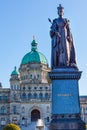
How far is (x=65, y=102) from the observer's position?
57.6 feet

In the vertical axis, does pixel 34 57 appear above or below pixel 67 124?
above

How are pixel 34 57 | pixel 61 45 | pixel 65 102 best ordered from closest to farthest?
pixel 65 102 < pixel 61 45 < pixel 34 57

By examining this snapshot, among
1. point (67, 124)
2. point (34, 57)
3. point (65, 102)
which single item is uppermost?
point (34, 57)

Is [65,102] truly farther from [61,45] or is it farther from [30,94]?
[30,94]

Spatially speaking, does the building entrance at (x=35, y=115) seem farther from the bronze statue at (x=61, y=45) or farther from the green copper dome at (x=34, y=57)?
the bronze statue at (x=61, y=45)

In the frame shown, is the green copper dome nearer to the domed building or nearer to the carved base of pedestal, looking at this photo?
the domed building

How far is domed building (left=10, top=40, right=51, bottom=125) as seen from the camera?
254ft

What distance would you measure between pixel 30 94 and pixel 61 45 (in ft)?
200

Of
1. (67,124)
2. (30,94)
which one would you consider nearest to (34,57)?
(30,94)

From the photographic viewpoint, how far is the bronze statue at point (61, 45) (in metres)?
18.5

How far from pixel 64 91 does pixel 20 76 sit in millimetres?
65511

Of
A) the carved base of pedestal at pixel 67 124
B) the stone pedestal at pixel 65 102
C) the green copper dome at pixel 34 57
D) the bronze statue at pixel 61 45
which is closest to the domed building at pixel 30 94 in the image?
the green copper dome at pixel 34 57

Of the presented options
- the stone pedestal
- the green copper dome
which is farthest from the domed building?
the stone pedestal

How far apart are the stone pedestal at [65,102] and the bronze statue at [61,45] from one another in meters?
0.73
